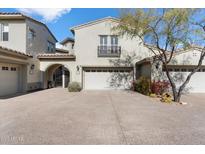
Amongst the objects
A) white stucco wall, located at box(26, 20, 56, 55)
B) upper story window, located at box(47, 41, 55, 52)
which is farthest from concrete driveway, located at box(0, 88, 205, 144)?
upper story window, located at box(47, 41, 55, 52)

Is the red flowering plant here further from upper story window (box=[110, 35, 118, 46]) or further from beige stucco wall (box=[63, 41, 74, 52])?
beige stucco wall (box=[63, 41, 74, 52])

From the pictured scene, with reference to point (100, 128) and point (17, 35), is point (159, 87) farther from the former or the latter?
point (17, 35)

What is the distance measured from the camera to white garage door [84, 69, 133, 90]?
57.2 feet

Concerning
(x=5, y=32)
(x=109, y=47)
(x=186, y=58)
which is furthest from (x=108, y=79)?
(x=5, y=32)

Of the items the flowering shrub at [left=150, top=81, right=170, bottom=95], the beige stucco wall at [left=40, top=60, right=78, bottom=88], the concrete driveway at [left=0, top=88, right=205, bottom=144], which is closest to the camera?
the concrete driveway at [left=0, top=88, right=205, bottom=144]

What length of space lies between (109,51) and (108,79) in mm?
2814

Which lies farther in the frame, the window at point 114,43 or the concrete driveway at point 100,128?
the window at point 114,43

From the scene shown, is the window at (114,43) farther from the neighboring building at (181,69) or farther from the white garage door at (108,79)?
the neighboring building at (181,69)

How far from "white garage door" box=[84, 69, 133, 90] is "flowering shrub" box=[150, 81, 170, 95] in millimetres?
4349

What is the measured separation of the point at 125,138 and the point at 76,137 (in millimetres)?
1330

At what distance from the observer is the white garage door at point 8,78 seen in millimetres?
12250

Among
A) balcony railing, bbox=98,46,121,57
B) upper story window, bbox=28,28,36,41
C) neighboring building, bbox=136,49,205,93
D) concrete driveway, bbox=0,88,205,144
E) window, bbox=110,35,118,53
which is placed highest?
upper story window, bbox=28,28,36,41

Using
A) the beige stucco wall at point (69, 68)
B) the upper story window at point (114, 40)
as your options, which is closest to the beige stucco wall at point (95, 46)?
the beige stucco wall at point (69, 68)

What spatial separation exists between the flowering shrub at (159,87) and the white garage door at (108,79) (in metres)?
4.35
